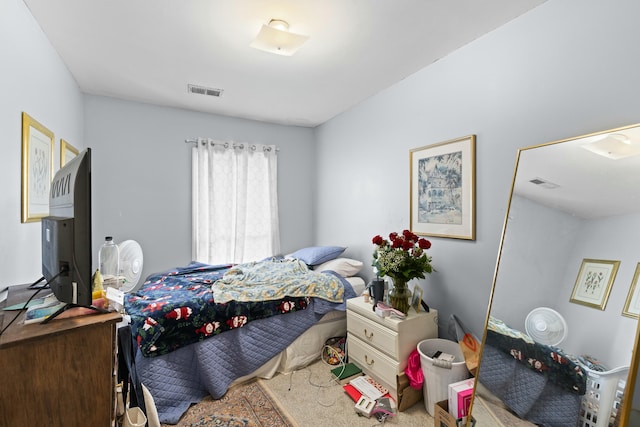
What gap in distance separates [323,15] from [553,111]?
1455 millimetres

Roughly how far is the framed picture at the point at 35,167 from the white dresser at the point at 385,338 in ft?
7.32

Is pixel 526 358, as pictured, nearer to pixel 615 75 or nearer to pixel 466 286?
pixel 466 286

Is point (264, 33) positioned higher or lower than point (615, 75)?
higher

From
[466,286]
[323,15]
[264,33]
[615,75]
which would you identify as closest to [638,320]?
[466,286]

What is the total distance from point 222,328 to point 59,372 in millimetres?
1338

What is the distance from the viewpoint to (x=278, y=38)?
186 cm

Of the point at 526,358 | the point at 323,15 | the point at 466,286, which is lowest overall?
the point at 526,358

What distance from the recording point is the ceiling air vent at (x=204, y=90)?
2.83 m

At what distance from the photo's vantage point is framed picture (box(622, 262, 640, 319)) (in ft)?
3.98

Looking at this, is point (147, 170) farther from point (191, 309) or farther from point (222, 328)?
point (222, 328)

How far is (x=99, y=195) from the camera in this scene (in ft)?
10.0

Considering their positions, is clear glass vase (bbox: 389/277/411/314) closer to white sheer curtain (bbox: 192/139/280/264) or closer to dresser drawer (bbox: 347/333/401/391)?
dresser drawer (bbox: 347/333/401/391)

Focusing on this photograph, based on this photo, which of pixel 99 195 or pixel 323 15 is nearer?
pixel 323 15

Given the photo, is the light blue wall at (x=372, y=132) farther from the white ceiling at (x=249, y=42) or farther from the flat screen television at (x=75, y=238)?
the flat screen television at (x=75, y=238)
